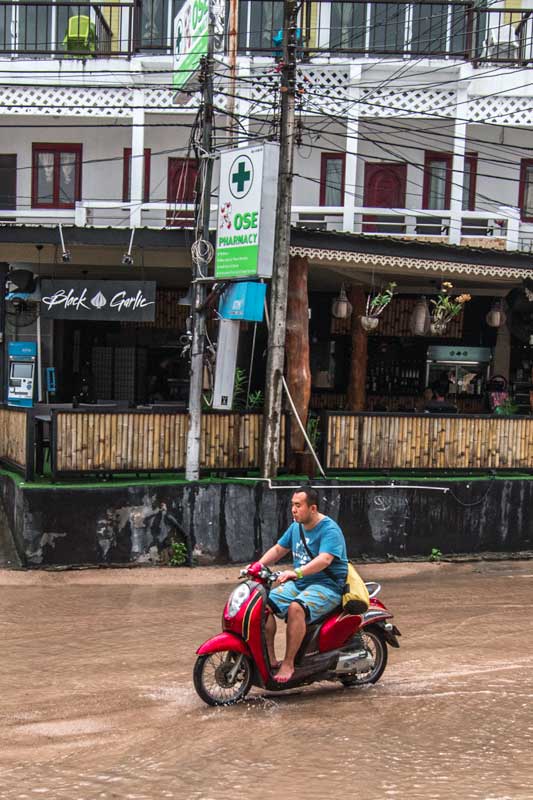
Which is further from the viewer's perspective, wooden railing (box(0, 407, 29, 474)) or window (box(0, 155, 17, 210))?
window (box(0, 155, 17, 210))

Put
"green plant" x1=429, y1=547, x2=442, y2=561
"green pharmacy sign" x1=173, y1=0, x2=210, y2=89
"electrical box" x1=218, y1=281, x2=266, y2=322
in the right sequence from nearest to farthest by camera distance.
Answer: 1. "electrical box" x1=218, y1=281, x2=266, y2=322
2. "green plant" x1=429, y1=547, x2=442, y2=561
3. "green pharmacy sign" x1=173, y1=0, x2=210, y2=89

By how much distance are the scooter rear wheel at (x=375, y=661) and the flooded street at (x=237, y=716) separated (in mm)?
104

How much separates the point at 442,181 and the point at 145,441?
33.9ft

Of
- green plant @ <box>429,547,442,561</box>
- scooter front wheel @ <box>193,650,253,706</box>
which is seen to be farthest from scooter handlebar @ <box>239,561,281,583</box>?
green plant @ <box>429,547,442,561</box>

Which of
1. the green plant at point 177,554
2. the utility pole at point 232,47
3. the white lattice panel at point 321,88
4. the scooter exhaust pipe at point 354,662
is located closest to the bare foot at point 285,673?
the scooter exhaust pipe at point 354,662

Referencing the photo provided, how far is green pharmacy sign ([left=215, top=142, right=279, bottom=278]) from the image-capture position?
12.6 metres

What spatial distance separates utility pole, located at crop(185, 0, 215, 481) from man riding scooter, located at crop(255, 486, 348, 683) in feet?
20.3

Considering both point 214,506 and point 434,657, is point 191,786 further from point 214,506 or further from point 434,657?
point 214,506

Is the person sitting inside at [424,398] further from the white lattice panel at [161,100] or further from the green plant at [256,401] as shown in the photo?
the white lattice panel at [161,100]

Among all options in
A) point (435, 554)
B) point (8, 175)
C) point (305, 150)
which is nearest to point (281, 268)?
point (435, 554)

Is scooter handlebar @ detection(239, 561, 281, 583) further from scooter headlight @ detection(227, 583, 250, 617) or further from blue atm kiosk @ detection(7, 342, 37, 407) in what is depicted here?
blue atm kiosk @ detection(7, 342, 37, 407)

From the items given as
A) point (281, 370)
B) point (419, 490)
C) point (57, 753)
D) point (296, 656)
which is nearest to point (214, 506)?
point (281, 370)

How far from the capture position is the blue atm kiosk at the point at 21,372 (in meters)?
18.8

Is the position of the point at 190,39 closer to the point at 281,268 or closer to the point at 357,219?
the point at 281,268
